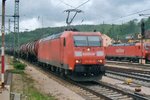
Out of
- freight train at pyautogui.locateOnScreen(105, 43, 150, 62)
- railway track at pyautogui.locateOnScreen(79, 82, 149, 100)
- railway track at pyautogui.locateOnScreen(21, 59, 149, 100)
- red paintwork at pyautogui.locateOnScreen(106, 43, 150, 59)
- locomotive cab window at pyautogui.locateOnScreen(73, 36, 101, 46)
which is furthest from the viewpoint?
freight train at pyautogui.locateOnScreen(105, 43, 150, 62)

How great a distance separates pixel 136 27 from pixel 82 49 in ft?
590

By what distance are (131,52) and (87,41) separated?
38.7 meters

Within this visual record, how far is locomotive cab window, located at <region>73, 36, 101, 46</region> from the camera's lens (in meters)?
22.8

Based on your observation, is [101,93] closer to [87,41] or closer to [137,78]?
[87,41]

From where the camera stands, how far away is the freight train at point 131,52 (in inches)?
2264

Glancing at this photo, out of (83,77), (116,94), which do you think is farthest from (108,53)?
(116,94)

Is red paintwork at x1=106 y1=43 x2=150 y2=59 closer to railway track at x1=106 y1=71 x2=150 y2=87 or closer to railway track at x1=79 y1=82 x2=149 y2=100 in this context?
railway track at x1=106 y1=71 x2=150 y2=87

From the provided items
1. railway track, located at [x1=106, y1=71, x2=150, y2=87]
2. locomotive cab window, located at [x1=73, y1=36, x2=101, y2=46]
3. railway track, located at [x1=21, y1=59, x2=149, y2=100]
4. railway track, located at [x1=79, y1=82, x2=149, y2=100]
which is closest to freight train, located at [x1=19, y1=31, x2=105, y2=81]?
locomotive cab window, located at [x1=73, y1=36, x2=101, y2=46]

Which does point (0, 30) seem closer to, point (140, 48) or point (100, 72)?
point (100, 72)

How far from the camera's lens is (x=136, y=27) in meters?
200

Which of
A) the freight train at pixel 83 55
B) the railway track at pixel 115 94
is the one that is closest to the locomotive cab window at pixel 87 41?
the freight train at pixel 83 55

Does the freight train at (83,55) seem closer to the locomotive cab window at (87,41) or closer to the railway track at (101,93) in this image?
the locomotive cab window at (87,41)

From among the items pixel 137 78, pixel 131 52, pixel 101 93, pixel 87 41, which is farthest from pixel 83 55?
pixel 131 52

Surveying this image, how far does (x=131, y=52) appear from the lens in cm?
6091
